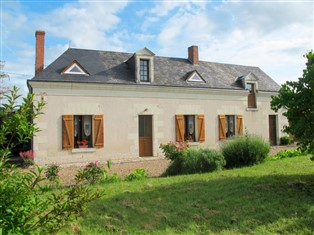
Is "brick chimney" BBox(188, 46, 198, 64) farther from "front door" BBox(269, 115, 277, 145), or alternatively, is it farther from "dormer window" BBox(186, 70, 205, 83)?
"front door" BBox(269, 115, 277, 145)

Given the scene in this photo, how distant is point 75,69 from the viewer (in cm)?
1282

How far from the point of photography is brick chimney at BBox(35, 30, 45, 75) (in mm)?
12898

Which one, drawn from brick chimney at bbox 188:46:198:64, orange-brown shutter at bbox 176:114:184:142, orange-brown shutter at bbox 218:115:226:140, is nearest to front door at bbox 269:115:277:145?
orange-brown shutter at bbox 218:115:226:140

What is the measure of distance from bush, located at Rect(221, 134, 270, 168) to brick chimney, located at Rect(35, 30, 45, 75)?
29.6 feet

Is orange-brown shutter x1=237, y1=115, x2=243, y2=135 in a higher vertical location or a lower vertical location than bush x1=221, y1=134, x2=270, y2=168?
higher

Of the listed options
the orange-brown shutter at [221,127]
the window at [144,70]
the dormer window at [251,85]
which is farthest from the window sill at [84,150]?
the dormer window at [251,85]

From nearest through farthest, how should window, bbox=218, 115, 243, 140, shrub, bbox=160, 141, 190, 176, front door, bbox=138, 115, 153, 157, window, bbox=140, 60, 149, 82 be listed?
shrub, bbox=160, 141, 190, 176 < front door, bbox=138, 115, 153, 157 < window, bbox=140, 60, 149, 82 < window, bbox=218, 115, 243, 140

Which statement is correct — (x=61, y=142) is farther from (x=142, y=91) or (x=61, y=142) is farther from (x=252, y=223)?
(x=252, y=223)

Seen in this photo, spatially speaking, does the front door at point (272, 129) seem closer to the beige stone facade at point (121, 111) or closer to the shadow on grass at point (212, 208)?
the beige stone facade at point (121, 111)

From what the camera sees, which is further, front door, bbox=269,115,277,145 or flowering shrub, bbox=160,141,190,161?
front door, bbox=269,115,277,145

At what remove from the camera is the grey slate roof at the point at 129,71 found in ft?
41.7

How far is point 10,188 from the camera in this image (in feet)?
6.53

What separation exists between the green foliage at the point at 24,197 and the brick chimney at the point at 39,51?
37.9ft

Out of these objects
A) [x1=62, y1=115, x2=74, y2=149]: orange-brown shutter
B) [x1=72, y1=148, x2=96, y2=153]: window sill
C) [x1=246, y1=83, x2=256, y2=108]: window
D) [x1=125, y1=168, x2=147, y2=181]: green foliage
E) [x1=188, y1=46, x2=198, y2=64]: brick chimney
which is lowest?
[x1=125, y1=168, x2=147, y2=181]: green foliage
